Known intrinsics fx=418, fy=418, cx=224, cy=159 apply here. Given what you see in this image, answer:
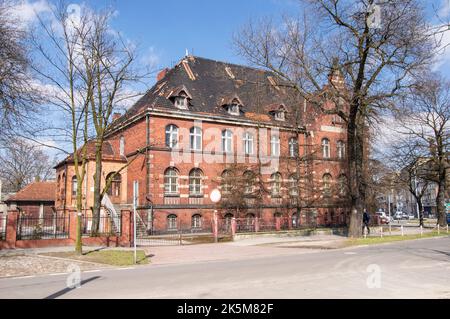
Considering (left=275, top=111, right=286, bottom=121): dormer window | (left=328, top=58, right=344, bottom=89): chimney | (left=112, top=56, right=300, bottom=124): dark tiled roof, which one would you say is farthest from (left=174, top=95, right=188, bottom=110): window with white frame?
(left=328, top=58, right=344, bottom=89): chimney

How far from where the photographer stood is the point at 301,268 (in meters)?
13.0

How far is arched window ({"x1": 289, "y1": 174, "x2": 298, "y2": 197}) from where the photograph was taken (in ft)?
118

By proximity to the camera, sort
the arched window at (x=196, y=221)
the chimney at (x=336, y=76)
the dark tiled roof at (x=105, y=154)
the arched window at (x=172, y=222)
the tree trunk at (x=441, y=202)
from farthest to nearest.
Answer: the tree trunk at (x=441, y=202) → the dark tiled roof at (x=105, y=154) → the arched window at (x=196, y=221) → the arched window at (x=172, y=222) → the chimney at (x=336, y=76)

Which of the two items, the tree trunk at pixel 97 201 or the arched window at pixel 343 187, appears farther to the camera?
the arched window at pixel 343 187

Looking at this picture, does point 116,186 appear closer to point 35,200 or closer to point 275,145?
point 275,145

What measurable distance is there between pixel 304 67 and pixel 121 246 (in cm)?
1471

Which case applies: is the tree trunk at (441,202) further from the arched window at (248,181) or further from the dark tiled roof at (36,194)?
the dark tiled roof at (36,194)

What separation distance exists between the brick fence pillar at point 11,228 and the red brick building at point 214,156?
1224 centimetres

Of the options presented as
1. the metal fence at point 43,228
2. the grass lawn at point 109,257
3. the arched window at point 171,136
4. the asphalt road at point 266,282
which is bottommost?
the grass lawn at point 109,257

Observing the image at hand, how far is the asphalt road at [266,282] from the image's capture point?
29.3 feet

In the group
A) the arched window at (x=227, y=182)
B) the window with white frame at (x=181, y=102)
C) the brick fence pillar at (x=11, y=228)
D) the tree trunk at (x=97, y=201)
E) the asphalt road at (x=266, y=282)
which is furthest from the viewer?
the window with white frame at (x=181, y=102)

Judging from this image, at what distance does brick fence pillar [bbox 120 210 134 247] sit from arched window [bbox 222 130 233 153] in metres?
16.0

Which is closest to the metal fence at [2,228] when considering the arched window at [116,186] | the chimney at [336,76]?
the arched window at [116,186]
